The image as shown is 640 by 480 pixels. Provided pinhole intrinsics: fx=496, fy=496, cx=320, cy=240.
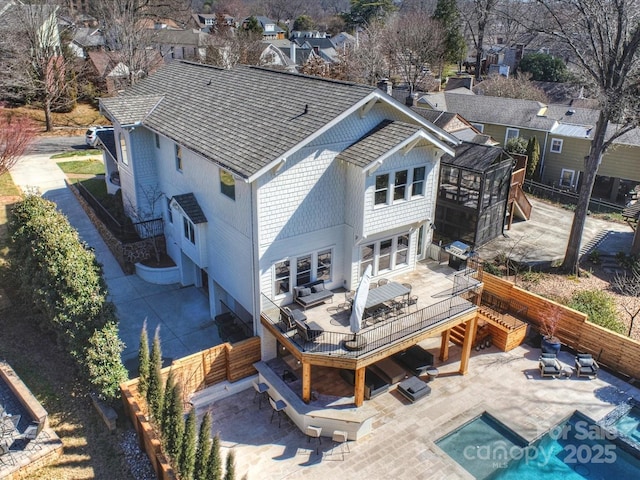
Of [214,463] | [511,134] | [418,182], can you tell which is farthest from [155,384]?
[511,134]

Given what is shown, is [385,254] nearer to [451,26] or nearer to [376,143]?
[376,143]

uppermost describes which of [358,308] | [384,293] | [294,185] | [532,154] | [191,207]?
[294,185]

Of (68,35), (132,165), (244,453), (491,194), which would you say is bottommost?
(244,453)

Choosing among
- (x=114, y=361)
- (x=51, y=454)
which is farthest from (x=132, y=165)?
(x=51, y=454)

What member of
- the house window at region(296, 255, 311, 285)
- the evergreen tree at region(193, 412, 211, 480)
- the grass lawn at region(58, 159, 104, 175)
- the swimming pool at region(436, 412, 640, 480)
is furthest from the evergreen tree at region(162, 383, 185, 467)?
the grass lawn at region(58, 159, 104, 175)

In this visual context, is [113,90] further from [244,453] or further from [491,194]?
[244,453]

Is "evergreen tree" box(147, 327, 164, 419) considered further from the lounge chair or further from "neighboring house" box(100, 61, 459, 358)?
the lounge chair

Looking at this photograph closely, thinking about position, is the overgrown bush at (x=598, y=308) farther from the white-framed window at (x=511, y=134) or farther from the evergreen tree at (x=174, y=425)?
the white-framed window at (x=511, y=134)
